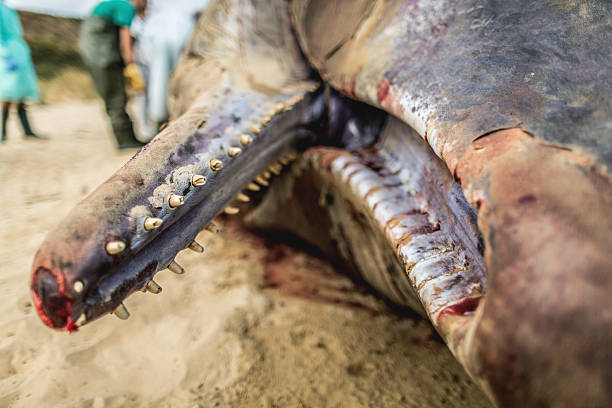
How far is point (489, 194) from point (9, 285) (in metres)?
1.34

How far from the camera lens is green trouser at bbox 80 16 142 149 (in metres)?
3.11

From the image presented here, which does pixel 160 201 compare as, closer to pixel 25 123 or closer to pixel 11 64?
pixel 25 123

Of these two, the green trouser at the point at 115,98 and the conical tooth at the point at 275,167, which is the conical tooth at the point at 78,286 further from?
the green trouser at the point at 115,98

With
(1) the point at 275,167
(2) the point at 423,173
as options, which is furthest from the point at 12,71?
(2) the point at 423,173

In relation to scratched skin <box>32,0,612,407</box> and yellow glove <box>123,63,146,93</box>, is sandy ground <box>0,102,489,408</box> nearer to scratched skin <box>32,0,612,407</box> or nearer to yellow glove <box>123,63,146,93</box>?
scratched skin <box>32,0,612,407</box>

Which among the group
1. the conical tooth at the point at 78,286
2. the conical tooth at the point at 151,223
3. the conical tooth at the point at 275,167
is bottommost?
the conical tooth at the point at 275,167

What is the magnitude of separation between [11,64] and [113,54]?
1.20 meters

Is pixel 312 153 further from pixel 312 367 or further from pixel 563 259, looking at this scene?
pixel 563 259

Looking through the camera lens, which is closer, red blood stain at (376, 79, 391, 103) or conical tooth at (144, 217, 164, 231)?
conical tooth at (144, 217, 164, 231)

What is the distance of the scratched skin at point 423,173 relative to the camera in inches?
17.7

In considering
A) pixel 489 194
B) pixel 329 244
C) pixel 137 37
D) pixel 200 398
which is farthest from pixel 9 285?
pixel 137 37

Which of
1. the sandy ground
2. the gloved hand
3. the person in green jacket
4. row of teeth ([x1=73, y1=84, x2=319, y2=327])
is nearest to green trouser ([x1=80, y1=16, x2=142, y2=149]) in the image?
the person in green jacket

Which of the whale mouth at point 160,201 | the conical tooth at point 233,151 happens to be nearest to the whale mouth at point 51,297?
the whale mouth at point 160,201

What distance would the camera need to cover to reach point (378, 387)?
944 millimetres
